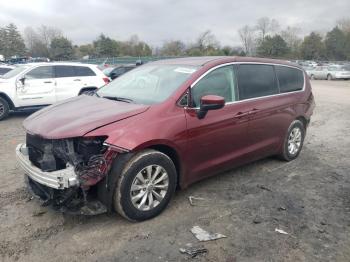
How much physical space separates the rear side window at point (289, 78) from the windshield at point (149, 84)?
6.44 ft

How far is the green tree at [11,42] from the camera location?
210 ft

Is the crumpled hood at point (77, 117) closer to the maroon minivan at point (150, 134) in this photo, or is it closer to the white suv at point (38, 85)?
the maroon minivan at point (150, 134)

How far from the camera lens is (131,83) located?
495 centimetres

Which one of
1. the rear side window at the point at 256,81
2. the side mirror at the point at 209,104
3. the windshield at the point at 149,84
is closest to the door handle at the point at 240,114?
the rear side window at the point at 256,81

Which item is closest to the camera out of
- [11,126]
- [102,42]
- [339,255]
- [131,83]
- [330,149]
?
[339,255]

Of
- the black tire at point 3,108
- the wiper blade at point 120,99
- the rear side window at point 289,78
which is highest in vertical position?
the rear side window at point 289,78

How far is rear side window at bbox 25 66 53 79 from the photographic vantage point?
33.9 feet

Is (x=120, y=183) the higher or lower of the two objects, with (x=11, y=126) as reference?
higher

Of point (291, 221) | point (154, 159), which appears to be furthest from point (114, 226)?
point (291, 221)

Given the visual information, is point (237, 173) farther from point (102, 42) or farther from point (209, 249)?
point (102, 42)

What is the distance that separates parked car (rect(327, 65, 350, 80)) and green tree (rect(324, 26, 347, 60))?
36.4 metres

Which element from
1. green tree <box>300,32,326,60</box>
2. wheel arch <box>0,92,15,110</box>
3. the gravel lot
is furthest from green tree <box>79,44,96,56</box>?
the gravel lot

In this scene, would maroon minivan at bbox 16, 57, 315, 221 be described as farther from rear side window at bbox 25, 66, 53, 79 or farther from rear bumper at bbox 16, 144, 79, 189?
rear side window at bbox 25, 66, 53, 79

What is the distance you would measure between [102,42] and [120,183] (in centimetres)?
6104
